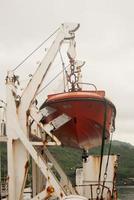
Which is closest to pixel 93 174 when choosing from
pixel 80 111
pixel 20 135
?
pixel 80 111

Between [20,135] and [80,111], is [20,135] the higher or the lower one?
the lower one

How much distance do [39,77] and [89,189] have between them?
3.66 meters

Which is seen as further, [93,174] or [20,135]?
[93,174]

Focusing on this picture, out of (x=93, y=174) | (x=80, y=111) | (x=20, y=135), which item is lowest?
(x=93, y=174)

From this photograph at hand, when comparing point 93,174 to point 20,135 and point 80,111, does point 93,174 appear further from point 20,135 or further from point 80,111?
point 20,135

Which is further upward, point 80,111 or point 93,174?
point 80,111

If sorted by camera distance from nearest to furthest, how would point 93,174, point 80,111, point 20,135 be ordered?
point 20,135
point 80,111
point 93,174

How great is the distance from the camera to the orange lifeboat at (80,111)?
45.8 feet

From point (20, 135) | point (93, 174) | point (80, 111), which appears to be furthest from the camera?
point (93, 174)

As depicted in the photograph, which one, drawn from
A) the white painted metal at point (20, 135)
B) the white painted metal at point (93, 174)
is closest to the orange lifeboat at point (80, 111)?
the white painted metal at point (93, 174)

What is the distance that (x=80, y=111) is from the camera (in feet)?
46.1

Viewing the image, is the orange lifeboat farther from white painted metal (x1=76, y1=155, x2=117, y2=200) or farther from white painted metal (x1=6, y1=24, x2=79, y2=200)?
white painted metal (x1=6, y1=24, x2=79, y2=200)

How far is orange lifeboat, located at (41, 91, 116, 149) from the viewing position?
14.0 metres

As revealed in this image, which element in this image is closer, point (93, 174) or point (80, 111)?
point (80, 111)
